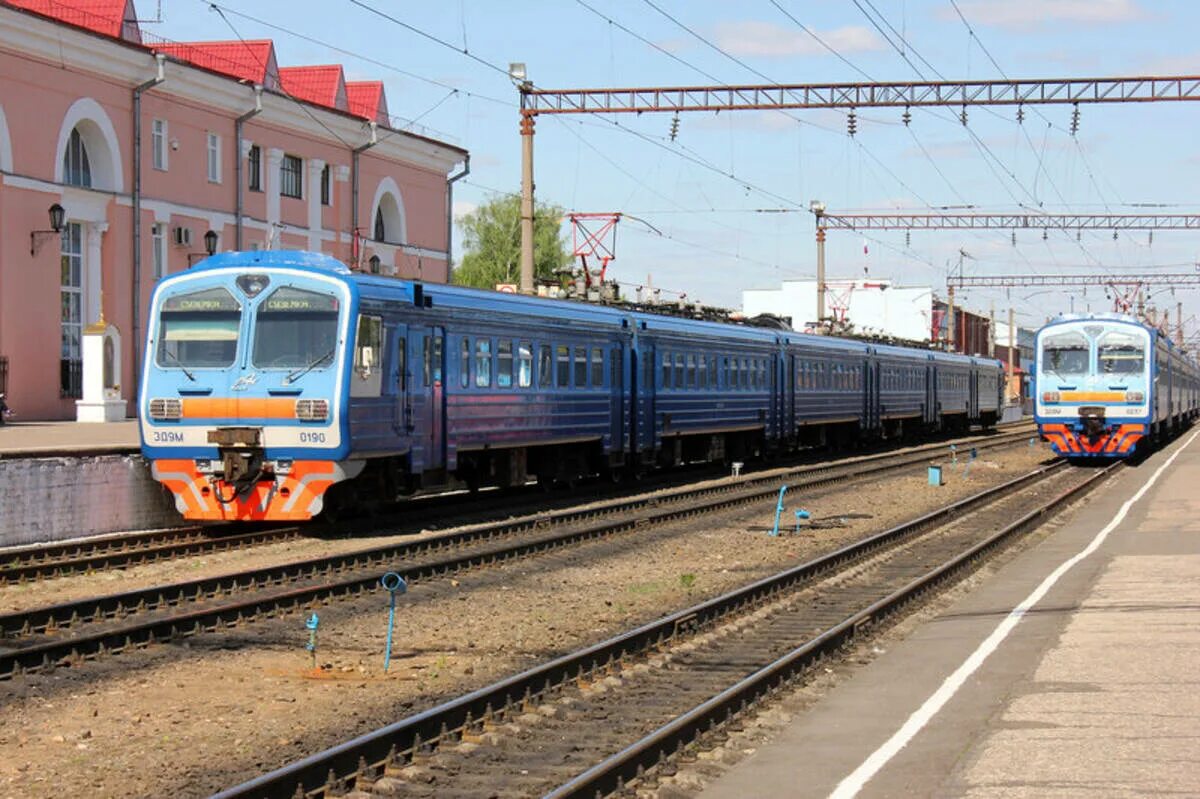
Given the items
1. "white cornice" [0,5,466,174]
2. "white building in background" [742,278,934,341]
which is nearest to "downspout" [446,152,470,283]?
"white cornice" [0,5,466,174]

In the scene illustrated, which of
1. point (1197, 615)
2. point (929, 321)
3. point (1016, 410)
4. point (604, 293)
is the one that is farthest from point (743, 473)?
point (929, 321)

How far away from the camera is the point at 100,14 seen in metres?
40.8

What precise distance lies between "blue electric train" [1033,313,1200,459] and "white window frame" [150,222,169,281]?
66.2 ft

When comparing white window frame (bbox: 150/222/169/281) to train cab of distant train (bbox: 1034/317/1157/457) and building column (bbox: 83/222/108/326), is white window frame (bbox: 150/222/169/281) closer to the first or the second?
building column (bbox: 83/222/108/326)

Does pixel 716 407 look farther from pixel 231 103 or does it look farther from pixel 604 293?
pixel 231 103

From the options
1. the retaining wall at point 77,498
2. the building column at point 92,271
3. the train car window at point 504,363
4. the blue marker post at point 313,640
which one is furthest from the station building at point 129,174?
the blue marker post at point 313,640

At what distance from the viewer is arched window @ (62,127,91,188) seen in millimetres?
36094

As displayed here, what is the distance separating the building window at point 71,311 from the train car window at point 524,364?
1589cm

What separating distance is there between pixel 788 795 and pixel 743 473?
27.0 meters

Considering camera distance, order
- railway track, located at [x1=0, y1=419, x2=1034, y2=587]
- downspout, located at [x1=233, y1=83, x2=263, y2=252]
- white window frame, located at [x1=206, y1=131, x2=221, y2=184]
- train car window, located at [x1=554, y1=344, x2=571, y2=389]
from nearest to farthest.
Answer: railway track, located at [x1=0, y1=419, x2=1034, y2=587], train car window, located at [x1=554, y1=344, x2=571, y2=389], white window frame, located at [x1=206, y1=131, x2=221, y2=184], downspout, located at [x1=233, y1=83, x2=263, y2=252]

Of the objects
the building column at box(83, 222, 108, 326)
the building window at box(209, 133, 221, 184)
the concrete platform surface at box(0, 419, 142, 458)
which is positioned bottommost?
the concrete platform surface at box(0, 419, 142, 458)

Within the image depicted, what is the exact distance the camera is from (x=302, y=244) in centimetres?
4394

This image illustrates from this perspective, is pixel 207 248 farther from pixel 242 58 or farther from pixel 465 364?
pixel 465 364

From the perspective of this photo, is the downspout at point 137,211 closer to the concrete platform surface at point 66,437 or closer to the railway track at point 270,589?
the concrete platform surface at point 66,437
